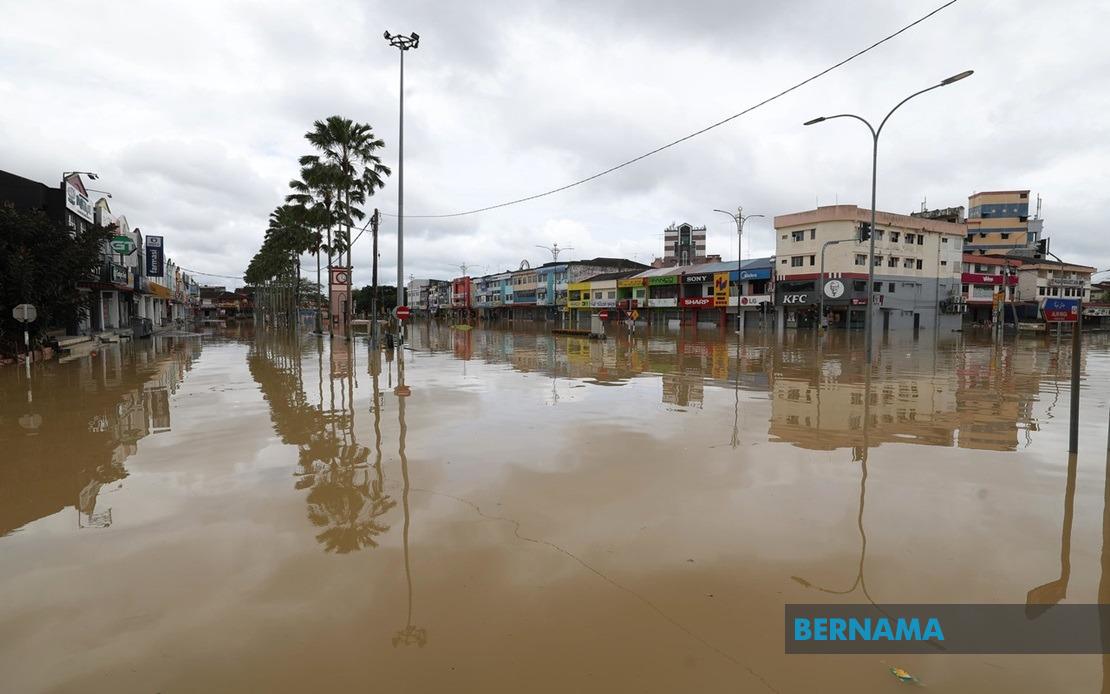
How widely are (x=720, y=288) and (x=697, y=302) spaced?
3.11m

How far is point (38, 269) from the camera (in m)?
22.4

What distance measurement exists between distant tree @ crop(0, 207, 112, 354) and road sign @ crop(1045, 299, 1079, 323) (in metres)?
29.6

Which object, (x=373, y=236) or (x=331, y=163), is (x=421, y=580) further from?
(x=331, y=163)

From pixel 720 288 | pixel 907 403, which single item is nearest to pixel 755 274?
pixel 720 288

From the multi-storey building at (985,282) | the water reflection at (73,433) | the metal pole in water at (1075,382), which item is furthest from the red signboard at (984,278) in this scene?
the water reflection at (73,433)

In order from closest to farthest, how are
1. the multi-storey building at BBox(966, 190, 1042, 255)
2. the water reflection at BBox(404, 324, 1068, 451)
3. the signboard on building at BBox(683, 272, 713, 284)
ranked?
the water reflection at BBox(404, 324, 1068, 451), the signboard on building at BBox(683, 272, 713, 284), the multi-storey building at BBox(966, 190, 1042, 255)

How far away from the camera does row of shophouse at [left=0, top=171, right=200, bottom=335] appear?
33.0 meters

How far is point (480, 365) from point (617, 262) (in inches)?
3102

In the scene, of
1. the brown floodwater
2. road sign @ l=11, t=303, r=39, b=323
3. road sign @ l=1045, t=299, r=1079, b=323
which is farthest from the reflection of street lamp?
road sign @ l=11, t=303, r=39, b=323

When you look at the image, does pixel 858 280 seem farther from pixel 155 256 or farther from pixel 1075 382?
pixel 155 256

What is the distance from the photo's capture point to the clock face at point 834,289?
185 feet

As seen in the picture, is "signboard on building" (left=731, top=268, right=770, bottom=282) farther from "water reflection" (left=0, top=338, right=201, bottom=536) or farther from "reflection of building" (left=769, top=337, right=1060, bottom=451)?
"water reflection" (left=0, top=338, right=201, bottom=536)

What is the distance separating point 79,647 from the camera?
3684 mm

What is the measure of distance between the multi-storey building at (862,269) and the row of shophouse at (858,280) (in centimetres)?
11
